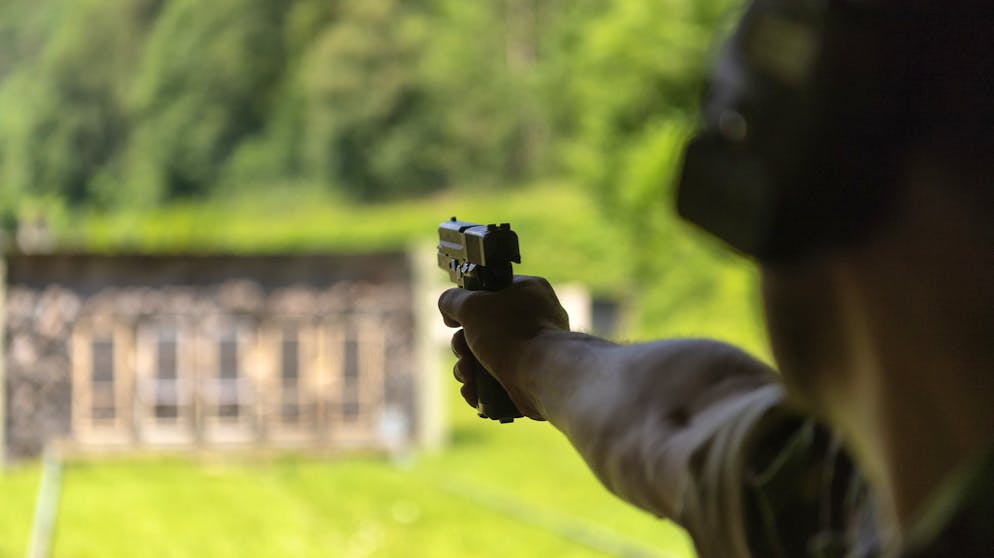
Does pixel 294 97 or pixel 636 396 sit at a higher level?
pixel 294 97

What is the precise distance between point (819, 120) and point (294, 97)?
1373cm

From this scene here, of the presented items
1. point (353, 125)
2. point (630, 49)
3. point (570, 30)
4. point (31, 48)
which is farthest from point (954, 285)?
point (31, 48)

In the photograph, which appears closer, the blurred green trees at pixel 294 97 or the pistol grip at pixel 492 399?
the pistol grip at pixel 492 399

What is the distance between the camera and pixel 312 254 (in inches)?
262

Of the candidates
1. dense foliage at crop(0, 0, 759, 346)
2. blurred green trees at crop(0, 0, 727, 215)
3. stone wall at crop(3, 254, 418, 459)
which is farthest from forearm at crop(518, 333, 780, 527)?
blurred green trees at crop(0, 0, 727, 215)

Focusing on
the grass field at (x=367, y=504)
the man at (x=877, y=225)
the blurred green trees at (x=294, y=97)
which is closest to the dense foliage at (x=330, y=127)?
the blurred green trees at (x=294, y=97)

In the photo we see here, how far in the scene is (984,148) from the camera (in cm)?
26

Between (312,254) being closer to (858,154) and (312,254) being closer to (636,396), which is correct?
(636,396)

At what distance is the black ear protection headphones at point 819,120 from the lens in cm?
25

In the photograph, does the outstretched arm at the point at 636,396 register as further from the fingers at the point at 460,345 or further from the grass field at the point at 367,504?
the grass field at the point at 367,504

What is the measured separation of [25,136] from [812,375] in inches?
525

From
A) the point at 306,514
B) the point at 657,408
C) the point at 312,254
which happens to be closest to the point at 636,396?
the point at 657,408

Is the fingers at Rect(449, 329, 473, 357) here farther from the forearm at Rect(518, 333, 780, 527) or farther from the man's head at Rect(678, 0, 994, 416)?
the man's head at Rect(678, 0, 994, 416)

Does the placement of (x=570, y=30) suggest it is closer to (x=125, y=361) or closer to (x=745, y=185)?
(x=125, y=361)
